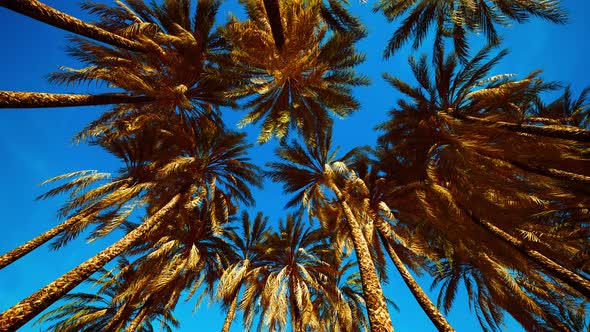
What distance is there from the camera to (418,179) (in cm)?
1272

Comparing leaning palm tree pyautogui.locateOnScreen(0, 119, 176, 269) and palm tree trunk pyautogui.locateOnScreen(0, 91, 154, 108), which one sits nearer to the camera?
palm tree trunk pyautogui.locateOnScreen(0, 91, 154, 108)

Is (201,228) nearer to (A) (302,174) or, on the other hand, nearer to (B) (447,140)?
(A) (302,174)

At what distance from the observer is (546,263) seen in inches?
308

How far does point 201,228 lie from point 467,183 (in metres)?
12.2

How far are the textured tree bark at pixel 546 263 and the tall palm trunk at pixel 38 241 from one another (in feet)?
44.9

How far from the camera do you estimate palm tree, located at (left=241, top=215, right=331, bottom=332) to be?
40.5ft

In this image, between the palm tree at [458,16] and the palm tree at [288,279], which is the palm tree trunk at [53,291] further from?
the palm tree at [458,16]

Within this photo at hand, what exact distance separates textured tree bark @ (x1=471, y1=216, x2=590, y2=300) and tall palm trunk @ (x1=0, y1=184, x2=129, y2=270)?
44.9 feet

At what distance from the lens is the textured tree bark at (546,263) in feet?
23.2

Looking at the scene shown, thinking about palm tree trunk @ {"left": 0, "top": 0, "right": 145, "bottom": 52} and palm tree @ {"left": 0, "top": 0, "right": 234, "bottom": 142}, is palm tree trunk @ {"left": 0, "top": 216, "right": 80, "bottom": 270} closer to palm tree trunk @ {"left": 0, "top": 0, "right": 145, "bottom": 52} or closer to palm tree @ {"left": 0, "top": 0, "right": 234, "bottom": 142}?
palm tree @ {"left": 0, "top": 0, "right": 234, "bottom": 142}

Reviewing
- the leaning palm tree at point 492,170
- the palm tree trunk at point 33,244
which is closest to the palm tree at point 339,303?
the leaning palm tree at point 492,170

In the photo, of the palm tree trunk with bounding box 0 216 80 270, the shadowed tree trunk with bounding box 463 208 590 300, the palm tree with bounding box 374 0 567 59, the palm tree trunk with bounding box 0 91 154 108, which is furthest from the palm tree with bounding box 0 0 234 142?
the shadowed tree trunk with bounding box 463 208 590 300

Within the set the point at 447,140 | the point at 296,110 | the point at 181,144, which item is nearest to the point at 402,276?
the point at 447,140

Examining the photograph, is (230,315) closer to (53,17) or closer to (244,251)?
(244,251)
